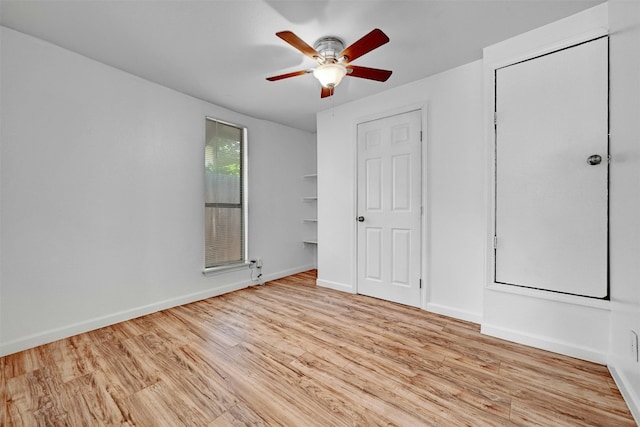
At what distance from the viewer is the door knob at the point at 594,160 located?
1.85m

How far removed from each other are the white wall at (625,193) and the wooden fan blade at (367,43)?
4.35 feet

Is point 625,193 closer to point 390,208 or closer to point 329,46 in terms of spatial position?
point 390,208

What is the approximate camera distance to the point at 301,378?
174 centimetres

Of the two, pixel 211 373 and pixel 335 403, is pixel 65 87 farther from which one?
pixel 335 403

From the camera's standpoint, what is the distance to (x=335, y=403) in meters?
1.51

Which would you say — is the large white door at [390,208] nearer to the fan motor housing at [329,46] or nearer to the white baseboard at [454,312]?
the white baseboard at [454,312]

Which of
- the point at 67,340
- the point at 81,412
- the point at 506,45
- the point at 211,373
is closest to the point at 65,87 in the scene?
the point at 67,340

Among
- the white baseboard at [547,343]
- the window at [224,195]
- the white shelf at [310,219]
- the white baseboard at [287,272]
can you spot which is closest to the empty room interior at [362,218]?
the white baseboard at [547,343]

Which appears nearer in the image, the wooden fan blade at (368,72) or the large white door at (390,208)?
the wooden fan blade at (368,72)

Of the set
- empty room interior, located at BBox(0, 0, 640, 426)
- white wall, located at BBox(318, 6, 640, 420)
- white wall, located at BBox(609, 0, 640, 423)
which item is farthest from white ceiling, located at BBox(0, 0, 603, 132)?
white wall, located at BBox(609, 0, 640, 423)

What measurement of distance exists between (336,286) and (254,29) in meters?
2.98

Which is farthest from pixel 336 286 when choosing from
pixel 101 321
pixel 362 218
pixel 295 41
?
pixel 295 41

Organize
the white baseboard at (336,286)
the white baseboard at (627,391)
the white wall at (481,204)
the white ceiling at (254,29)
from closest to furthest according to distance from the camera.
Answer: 1. the white baseboard at (627,391)
2. the white wall at (481,204)
3. the white ceiling at (254,29)
4. the white baseboard at (336,286)

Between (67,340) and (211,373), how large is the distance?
147 centimetres
